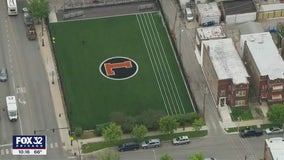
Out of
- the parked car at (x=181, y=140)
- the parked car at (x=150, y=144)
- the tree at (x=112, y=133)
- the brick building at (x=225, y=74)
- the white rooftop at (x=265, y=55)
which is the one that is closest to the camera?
the tree at (x=112, y=133)

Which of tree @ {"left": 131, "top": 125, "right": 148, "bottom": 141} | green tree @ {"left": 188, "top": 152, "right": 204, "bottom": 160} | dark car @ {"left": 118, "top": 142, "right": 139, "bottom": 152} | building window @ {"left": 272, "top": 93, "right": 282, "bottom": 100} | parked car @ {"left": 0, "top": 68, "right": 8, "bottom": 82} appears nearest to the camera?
green tree @ {"left": 188, "top": 152, "right": 204, "bottom": 160}

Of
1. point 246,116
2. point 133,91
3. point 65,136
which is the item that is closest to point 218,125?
point 246,116

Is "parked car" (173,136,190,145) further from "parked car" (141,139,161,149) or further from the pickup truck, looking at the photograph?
the pickup truck

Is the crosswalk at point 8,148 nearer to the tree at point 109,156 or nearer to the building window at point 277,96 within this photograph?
the tree at point 109,156

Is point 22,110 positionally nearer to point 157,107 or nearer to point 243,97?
point 157,107

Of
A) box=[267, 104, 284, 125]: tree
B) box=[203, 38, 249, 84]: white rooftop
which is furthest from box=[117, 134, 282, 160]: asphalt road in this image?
box=[203, 38, 249, 84]: white rooftop

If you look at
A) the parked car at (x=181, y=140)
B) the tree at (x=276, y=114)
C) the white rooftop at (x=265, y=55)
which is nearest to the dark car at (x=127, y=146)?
the parked car at (x=181, y=140)

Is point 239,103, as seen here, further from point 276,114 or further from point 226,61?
point 276,114
